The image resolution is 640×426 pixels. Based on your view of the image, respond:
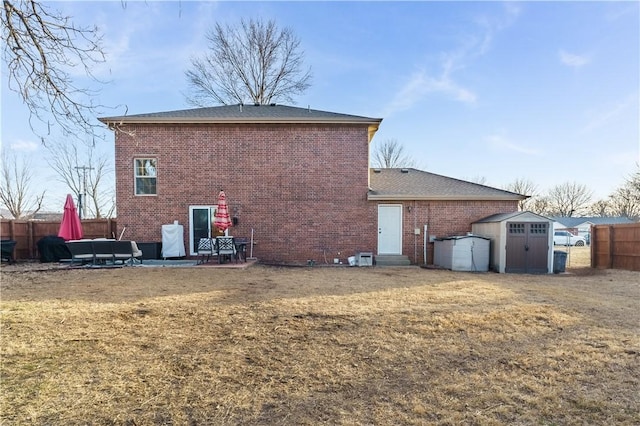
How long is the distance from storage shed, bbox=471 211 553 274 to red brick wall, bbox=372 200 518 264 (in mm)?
1872

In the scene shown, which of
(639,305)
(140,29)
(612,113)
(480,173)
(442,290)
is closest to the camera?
(140,29)

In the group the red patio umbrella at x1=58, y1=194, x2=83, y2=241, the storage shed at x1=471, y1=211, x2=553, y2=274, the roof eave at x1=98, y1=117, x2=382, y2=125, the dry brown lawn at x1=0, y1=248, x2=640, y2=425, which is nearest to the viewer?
the dry brown lawn at x1=0, y1=248, x2=640, y2=425

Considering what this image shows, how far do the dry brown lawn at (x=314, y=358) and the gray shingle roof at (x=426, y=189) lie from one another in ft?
22.2

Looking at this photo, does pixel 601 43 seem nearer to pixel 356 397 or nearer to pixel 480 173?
pixel 356 397

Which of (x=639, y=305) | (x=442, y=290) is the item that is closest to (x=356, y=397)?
(x=442, y=290)

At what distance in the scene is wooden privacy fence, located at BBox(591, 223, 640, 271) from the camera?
493 inches

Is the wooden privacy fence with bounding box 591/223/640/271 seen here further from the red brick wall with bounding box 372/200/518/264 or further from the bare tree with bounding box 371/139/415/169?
the bare tree with bounding box 371/139/415/169

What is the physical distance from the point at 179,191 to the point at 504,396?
1292 centimetres

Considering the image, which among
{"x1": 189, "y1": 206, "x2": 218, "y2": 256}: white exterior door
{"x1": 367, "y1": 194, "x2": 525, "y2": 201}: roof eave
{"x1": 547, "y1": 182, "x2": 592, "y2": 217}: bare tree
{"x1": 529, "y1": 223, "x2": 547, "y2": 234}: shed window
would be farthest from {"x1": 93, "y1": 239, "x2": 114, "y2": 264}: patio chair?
{"x1": 547, "y1": 182, "x2": 592, "y2": 217}: bare tree

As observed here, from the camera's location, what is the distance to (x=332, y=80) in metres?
18.3

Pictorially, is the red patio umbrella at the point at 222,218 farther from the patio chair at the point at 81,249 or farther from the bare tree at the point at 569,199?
the bare tree at the point at 569,199

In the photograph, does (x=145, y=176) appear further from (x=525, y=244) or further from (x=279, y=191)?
(x=525, y=244)

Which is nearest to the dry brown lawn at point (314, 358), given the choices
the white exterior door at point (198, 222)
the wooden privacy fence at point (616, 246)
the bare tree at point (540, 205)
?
the white exterior door at point (198, 222)

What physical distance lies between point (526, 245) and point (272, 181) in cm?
948
